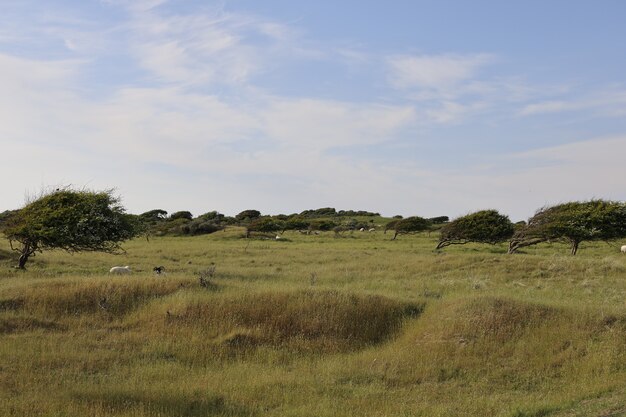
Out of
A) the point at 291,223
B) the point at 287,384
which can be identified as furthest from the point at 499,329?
the point at 291,223

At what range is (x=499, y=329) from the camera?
1325 cm

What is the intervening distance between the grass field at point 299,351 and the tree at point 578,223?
14911 mm

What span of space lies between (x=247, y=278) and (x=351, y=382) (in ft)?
38.1

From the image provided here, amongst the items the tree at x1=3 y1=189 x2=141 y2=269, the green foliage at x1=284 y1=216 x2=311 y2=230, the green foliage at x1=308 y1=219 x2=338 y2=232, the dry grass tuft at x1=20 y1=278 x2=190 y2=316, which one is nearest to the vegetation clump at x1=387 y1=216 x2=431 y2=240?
the green foliage at x1=308 y1=219 x2=338 y2=232

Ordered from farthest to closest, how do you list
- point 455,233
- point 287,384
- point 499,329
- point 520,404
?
point 455,233 → point 499,329 → point 287,384 → point 520,404

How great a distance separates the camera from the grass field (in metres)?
9.21

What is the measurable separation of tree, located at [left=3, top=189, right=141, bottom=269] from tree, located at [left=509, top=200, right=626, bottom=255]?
25.6 metres

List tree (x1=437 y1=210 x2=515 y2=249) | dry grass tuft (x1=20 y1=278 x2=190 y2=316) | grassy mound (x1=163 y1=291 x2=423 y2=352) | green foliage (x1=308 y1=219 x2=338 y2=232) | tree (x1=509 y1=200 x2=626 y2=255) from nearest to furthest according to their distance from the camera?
grassy mound (x1=163 y1=291 x2=423 y2=352)
dry grass tuft (x1=20 y1=278 x2=190 y2=316)
tree (x1=509 y1=200 x2=626 y2=255)
tree (x1=437 y1=210 x2=515 y2=249)
green foliage (x1=308 y1=219 x2=338 y2=232)

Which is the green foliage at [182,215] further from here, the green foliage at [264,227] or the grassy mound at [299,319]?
the grassy mound at [299,319]

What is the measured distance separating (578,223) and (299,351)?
27.3 m

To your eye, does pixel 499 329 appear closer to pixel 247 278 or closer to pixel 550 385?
pixel 550 385

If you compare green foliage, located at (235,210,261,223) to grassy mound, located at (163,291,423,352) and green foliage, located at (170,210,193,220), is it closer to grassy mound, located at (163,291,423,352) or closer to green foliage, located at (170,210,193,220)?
green foliage, located at (170,210,193,220)

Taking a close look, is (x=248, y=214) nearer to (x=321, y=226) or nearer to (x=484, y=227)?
(x=321, y=226)

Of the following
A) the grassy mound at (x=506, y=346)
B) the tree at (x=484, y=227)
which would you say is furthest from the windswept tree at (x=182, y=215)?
the grassy mound at (x=506, y=346)
